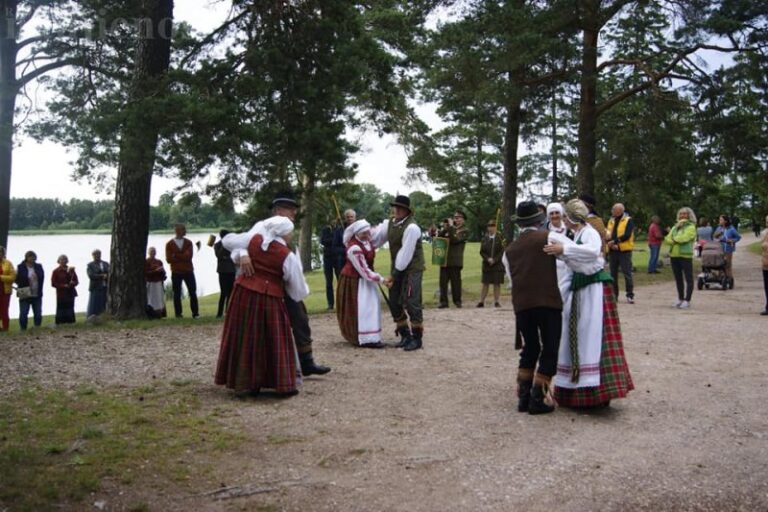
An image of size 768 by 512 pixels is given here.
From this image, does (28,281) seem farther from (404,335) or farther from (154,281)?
(404,335)

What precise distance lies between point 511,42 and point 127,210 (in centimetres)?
920

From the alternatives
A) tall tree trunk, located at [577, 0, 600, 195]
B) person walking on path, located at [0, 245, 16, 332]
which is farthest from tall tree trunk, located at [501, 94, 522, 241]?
person walking on path, located at [0, 245, 16, 332]

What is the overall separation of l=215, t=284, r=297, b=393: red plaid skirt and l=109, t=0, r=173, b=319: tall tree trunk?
5.46 m

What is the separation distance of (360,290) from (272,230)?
334cm

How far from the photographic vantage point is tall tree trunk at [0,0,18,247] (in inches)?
717

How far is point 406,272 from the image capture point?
400 inches

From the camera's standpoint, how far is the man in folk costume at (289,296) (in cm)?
725

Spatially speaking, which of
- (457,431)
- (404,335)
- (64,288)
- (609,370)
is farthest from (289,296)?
(64,288)

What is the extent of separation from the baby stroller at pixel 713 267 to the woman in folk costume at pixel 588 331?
1318cm

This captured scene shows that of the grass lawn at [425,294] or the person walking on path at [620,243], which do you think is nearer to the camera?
the grass lawn at [425,294]

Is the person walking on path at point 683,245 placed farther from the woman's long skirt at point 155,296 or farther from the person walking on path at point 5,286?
the person walking on path at point 5,286

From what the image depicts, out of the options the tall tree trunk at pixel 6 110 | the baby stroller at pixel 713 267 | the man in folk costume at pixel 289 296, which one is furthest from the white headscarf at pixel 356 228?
the tall tree trunk at pixel 6 110

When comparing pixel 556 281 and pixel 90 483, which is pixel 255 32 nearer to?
pixel 556 281

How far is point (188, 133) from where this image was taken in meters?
11.7
